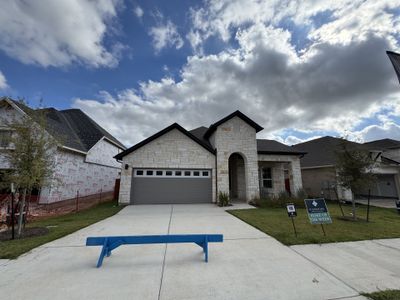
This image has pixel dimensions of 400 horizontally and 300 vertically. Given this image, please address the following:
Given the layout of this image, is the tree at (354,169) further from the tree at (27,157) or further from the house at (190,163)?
the tree at (27,157)

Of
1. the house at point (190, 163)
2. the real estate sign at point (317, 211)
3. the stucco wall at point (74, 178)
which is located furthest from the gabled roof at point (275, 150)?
the stucco wall at point (74, 178)

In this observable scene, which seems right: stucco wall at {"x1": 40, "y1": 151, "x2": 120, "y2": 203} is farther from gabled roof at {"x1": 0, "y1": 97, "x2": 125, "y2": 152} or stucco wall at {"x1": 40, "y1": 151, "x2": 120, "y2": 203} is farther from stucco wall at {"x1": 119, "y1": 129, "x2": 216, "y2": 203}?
stucco wall at {"x1": 119, "y1": 129, "x2": 216, "y2": 203}

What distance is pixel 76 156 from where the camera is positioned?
1503cm

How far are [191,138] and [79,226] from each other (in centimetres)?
848

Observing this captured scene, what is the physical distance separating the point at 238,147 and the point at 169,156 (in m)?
5.36

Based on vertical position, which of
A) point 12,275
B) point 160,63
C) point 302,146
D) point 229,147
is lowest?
point 12,275

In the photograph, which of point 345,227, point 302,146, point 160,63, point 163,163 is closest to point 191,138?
point 163,163

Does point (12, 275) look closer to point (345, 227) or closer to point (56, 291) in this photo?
point (56, 291)

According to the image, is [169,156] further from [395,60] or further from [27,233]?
[395,60]

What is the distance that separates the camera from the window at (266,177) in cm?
1588

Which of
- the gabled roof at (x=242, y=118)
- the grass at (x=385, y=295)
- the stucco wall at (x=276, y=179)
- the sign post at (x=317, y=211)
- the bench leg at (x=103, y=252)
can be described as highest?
the gabled roof at (x=242, y=118)

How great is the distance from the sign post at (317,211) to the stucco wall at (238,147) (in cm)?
723

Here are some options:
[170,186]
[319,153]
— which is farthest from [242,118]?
[319,153]

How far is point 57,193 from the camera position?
12852 millimetres
